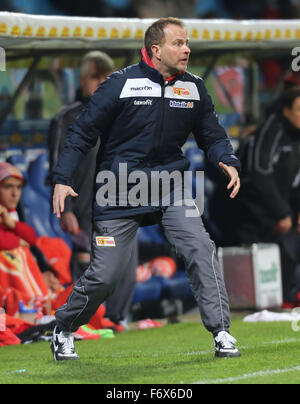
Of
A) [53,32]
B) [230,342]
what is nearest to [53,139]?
[53,32]

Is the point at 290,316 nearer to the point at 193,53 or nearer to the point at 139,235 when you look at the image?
the point at 139,235

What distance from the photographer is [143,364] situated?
22.8 feet

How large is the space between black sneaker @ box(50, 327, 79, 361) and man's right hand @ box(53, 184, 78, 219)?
828 millimetres

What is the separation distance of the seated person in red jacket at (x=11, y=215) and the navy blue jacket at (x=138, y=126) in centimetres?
247

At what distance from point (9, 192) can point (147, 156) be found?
9.35 ft

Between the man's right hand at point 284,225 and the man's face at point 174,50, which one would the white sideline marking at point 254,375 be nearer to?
the man's face at point 174,50

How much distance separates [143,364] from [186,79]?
5.73 ft

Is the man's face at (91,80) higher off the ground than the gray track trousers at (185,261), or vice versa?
the man's face at (91,80)

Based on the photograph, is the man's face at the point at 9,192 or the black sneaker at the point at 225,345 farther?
the man's face at the point at 9,192

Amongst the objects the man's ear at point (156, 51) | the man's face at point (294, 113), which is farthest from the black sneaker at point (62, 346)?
the man's face at point (294, 113)

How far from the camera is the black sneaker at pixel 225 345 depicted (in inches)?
266

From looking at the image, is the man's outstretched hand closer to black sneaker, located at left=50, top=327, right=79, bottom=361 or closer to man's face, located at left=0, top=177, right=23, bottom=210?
black sneaker, located at left=50, top=327, right=79, bottom=361

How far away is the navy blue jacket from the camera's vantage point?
22.6 feet

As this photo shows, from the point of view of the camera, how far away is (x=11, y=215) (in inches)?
376
